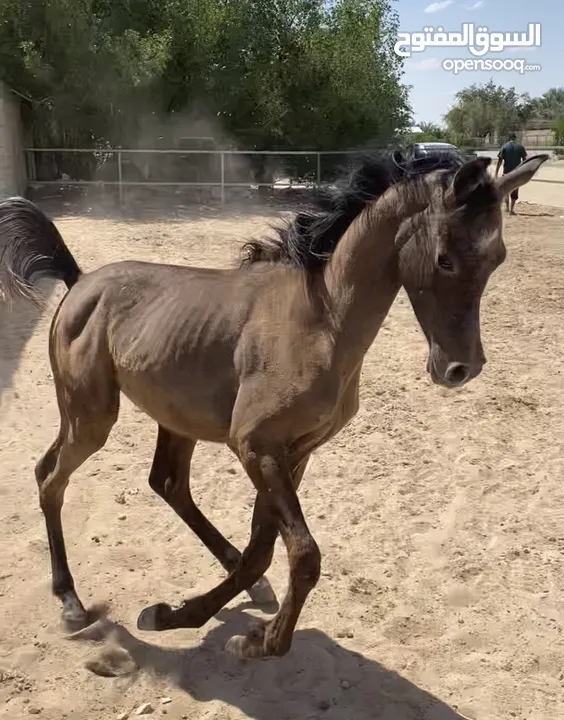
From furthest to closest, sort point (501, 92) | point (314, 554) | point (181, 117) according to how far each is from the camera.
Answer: point (501, 92) < point (181, 117) < point (314, 554)

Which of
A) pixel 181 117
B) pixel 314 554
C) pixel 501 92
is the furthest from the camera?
pixel 501 92

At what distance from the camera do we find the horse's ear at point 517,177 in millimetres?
2432

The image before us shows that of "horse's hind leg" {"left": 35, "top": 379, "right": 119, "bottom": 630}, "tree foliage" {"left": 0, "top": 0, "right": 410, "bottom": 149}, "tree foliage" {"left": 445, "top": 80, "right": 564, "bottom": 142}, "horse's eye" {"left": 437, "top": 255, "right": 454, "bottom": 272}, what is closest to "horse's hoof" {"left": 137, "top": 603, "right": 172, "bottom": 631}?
"horse's hind leg" {"left": 35, "top": 379, "right": 119, "bottom": 630}

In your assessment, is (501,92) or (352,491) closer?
(352,491)

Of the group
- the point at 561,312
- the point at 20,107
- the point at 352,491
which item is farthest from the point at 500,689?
the point at 20,107

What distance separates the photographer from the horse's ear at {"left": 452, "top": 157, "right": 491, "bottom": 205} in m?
2.37

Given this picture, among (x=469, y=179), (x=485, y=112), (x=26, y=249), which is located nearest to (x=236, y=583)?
(x=469, y=179)

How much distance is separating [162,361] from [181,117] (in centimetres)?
1926

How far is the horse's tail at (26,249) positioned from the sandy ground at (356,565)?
1.44 m

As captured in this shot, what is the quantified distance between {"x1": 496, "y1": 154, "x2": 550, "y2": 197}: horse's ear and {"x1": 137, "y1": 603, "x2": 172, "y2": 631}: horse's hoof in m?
2.17

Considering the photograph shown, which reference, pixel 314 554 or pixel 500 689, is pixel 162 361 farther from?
pixel 500 689

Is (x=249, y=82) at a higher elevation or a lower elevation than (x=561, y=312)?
higher

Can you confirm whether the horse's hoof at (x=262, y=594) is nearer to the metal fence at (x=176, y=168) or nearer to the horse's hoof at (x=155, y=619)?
the horse's hoof at (x=155, y=619)

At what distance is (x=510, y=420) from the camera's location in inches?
231
